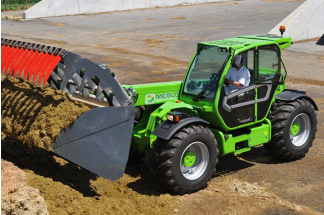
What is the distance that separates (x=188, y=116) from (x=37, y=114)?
209 cm

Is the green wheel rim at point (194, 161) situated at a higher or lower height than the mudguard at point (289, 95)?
lower

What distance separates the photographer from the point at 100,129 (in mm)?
5031

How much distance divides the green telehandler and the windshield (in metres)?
0.02

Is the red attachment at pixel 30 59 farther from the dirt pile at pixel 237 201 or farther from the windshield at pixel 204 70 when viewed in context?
the dirt pile at pixel 237 201

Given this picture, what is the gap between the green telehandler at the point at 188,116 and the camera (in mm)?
5023

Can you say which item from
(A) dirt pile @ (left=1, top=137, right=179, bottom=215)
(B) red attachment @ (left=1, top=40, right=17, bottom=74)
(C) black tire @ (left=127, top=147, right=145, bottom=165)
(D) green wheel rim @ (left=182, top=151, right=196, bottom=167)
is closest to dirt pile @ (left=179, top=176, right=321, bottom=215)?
(A) dirt pile @ (left=1, top=137, right=179, bottom=215)

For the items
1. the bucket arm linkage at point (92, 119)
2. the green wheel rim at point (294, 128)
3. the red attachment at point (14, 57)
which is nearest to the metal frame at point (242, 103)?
the green wheel rim at point (294, 128)

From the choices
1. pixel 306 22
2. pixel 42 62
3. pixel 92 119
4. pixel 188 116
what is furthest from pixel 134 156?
pixel 306 22

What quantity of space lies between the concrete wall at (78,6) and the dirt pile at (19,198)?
25.6 m

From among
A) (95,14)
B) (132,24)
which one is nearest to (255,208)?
(132,24)

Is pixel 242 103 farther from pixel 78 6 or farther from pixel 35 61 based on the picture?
pixel 78 6

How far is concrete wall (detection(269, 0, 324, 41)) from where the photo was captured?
19.9 m

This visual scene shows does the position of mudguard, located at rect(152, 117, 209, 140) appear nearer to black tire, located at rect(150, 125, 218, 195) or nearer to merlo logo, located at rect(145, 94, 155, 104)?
black tire, located at rect(150, 125, 218, 195)

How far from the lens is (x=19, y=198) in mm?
4445
